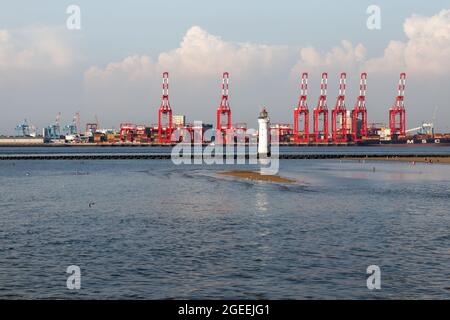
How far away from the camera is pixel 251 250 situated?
2906 cm

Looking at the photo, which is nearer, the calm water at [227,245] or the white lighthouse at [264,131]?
the calm water at [227,245]

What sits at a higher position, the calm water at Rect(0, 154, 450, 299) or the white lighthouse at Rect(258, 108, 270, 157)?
the white lighthouse at Rect(258, 108, 270, 157)

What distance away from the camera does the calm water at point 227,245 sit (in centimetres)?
2202

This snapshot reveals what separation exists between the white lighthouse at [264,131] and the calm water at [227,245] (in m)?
72.2

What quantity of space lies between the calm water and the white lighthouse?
2844 inches

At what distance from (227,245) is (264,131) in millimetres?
102720

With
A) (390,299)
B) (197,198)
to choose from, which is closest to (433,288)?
(390,299)

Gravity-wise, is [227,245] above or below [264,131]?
below

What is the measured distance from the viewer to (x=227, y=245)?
99.7ft

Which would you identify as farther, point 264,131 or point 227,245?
point 264,131

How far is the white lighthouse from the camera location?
129875 mm

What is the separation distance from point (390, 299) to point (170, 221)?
2188cm

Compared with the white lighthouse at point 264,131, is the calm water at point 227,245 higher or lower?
lower
